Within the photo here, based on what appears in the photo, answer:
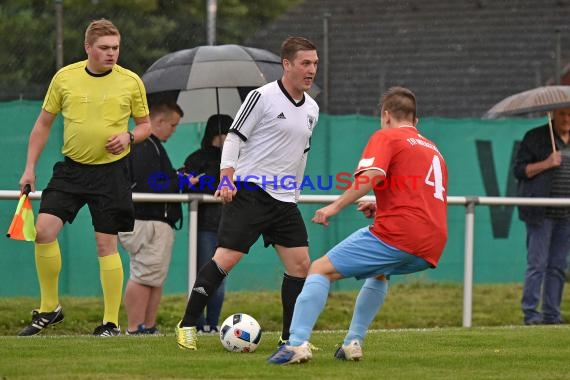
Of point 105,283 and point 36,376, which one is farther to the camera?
point 105,283

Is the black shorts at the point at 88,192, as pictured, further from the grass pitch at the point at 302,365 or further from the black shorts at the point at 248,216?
the black shorts at the point at 248,216

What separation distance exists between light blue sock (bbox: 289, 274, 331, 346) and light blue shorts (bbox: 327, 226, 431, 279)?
157 millimetres

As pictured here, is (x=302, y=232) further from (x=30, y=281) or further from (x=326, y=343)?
(x=30, y=281)

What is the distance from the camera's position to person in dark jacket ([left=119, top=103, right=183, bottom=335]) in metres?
10.6

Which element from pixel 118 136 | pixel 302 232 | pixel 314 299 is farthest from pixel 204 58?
pixel 314 299

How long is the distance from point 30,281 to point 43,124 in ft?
10.2

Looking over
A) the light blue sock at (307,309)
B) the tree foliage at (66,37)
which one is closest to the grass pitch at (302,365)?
the light blue sock at (307,309)

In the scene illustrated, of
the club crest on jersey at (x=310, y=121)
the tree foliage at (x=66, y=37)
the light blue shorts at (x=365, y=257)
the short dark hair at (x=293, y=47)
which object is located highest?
the tree foliage at (x=66, y=37)

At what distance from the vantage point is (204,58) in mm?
11234

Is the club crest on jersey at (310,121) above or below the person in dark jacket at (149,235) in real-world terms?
above

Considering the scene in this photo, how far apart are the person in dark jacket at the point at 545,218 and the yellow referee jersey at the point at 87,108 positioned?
454cm

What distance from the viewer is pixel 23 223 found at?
9047mm

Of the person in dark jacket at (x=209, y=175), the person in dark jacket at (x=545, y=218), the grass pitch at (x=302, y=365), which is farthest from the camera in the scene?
the person in dark jacket at (x=545, y=218)

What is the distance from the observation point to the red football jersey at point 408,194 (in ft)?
24.3
